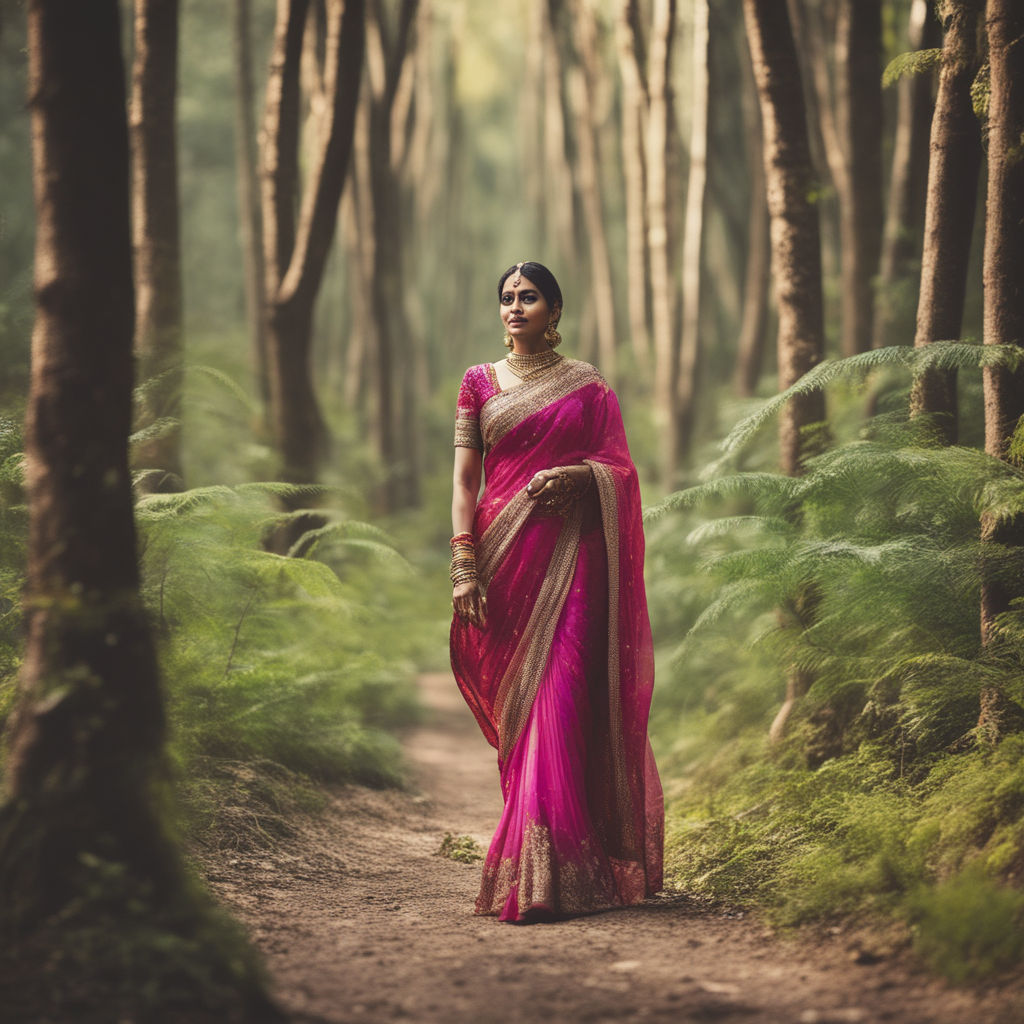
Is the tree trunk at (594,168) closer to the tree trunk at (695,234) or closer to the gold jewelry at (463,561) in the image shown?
the tree trunk at (695,234)

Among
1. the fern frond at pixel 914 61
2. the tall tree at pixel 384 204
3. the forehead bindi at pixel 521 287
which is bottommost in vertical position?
the forehead bindi at pixel 521 287

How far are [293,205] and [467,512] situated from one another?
16.0 ft

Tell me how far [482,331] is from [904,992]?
1454 inches

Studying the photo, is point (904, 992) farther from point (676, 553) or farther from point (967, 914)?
point (676, 553)

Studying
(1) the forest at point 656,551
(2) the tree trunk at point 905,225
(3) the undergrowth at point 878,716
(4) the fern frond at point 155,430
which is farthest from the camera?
(2) the tree trunk at point 905,225

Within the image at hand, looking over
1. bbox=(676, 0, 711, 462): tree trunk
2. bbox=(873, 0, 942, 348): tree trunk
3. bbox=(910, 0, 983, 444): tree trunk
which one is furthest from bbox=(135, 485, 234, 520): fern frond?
bbox=(676, 0, 711, 462): tree trunk

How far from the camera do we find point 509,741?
458 cm

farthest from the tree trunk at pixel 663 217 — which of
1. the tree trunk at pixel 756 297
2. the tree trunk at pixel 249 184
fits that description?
the tree trunk at pixel 249 184

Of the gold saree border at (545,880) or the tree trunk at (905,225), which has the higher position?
the tree trunk at (905,225)

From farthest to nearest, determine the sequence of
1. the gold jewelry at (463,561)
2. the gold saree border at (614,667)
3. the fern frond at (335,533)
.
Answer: the fern frond at (335,533) → the gold jewelry at (463,561) → the gold saree border at (614,667)

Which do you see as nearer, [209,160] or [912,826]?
[912,826]

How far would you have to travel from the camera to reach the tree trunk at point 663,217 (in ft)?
37.2

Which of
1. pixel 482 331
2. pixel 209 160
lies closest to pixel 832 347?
A: pixel 209 160

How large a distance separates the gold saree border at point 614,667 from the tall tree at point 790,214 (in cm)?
200
